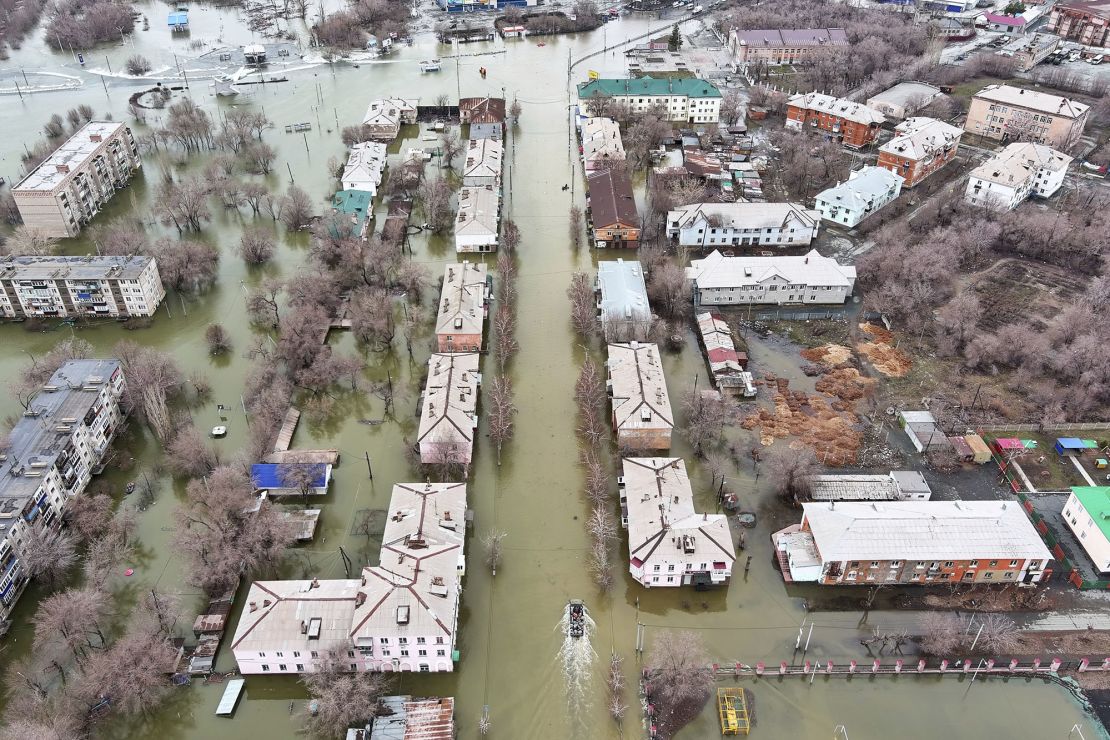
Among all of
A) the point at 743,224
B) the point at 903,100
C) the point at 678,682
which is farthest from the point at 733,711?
the point at 903,100

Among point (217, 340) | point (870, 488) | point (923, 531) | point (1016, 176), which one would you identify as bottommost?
point (870, 488)

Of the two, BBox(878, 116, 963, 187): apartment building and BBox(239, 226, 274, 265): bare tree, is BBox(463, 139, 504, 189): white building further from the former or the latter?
BBox(878, 116, 963, 187): apartment building

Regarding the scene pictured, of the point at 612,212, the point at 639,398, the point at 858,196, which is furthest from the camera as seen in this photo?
the point at 858,196

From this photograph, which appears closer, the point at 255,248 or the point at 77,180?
the point at 255,248

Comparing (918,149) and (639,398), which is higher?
(918,149)

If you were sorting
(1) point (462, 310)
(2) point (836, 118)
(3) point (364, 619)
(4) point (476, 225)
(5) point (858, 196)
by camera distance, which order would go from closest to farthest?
(3) point (364, 619) < (1) point (462, 310) < (4) point (476, 225) < (5) point (858, 196) < (2) point (836, 118)

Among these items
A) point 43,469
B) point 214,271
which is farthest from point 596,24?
point 43,469

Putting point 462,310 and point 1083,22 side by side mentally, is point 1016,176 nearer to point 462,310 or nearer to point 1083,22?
point 462,310
